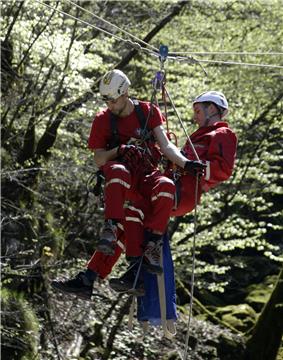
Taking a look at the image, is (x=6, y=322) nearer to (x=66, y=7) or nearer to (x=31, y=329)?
(x=31, y=329)

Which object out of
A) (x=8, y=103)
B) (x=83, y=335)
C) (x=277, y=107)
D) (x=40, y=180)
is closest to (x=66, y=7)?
(x=8, y=103)

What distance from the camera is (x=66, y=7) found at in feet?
35.9

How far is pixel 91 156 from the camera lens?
465 inches

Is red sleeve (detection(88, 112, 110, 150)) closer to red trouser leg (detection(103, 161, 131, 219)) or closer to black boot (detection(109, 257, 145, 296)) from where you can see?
red trouser leg (detection(103, 161, 131, 219))

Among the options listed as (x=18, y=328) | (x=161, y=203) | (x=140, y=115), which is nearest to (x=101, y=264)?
(x=161, y=203)

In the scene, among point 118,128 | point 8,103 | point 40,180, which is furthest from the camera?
point 40,180

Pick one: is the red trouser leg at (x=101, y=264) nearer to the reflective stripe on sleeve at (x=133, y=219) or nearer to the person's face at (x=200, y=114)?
the reflective stripe on sleeve at (x=133, y=219)

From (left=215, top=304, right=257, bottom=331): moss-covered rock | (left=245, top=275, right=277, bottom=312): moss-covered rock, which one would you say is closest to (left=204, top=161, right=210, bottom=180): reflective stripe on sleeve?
(left=215, top=304, right=257, bottom=331): moss-covered rock

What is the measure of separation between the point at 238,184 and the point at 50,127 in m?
3.54

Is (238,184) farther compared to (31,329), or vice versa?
(238,184)

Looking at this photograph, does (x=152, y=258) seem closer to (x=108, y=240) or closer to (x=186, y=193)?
(x=108, y=240)

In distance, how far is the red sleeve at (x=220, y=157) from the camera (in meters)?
4.96

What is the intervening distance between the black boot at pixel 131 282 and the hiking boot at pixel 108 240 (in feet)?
0.63

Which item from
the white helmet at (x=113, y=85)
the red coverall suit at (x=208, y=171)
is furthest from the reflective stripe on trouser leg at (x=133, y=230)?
the white helmet at (x=113, y=85)
